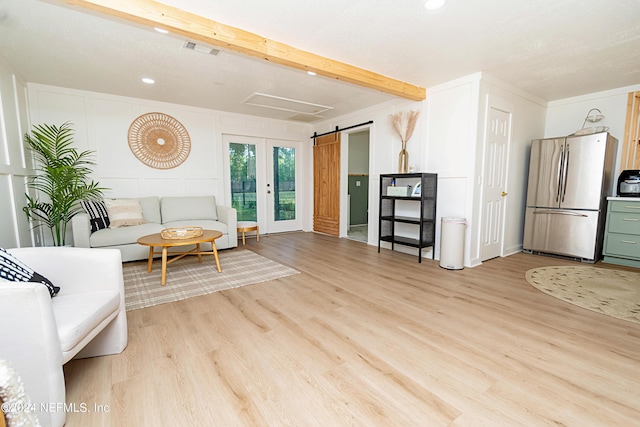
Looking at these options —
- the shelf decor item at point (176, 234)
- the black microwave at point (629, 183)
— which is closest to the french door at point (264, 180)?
the shelf decor item at point (176, 234)

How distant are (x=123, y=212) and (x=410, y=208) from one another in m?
4.11

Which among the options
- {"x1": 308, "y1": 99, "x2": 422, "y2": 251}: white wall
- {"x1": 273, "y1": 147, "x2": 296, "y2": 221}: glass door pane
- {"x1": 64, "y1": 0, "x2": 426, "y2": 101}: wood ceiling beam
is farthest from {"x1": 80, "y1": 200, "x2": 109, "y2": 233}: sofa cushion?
{"x1": 308, "y1": 99, "x2": 422, "y2": 251}: white wall

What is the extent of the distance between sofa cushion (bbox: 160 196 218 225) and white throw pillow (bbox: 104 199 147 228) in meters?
0.37

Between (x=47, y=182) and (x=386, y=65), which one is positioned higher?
(x=386, y=65)

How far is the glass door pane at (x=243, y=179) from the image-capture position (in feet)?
18.0

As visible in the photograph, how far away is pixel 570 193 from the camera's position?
12.6 ft

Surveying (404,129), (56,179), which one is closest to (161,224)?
(56,179)

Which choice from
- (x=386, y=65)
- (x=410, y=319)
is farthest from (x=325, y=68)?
(x=410, y=319)

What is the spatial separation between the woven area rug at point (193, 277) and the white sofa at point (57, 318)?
0.83 metres

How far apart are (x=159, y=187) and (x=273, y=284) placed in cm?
301

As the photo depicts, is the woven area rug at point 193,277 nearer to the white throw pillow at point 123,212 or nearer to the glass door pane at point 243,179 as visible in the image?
the white throw pillow at point 123,212

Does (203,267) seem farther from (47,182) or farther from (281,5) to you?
(281,5)

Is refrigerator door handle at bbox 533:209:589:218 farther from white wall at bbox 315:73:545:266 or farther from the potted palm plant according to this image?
the potted palm plant

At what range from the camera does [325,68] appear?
2.90 m
